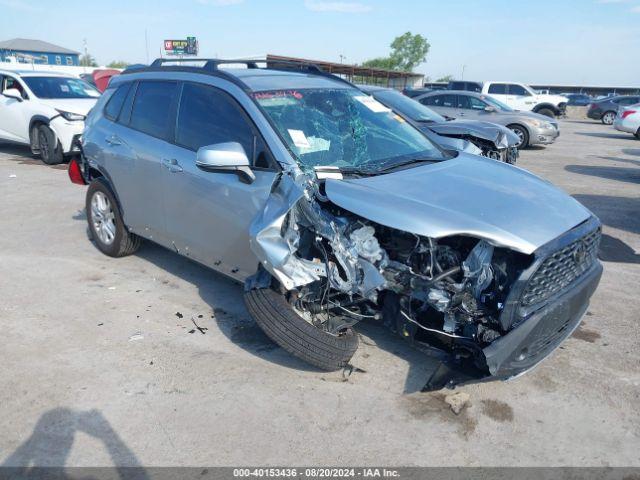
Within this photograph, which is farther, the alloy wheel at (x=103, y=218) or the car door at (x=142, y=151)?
the alloy wheel at (x=103, y=218)

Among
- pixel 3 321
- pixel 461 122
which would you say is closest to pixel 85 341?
pixel 3 321

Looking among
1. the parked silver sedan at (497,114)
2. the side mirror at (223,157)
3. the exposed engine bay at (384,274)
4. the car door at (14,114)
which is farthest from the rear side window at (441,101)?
the exposed engine bay at (384,274)

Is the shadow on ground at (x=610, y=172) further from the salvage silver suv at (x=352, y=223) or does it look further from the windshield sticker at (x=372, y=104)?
the salvage silver suv at (x=352, y=223)

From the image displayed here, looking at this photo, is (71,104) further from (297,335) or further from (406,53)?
(406,53)

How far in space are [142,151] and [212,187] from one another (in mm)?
1096

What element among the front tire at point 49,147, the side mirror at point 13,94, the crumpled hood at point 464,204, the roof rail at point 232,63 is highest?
the roof rail at point 232,63

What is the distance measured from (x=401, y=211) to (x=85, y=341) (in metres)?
2.58

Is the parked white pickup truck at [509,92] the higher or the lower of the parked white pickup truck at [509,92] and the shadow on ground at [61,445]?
the higher

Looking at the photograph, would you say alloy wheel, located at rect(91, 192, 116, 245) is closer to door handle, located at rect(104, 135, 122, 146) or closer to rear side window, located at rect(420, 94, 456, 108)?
door handle, located at rect(104, 135, 122, 146)

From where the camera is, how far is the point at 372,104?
15.2ft

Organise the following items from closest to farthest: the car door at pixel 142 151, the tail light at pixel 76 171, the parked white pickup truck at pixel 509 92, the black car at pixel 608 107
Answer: the car door at pixel 142 151
the tail light at pixel 76 171
the parked white pickup truck at pixel 509 92
the black car at pixel 608 107

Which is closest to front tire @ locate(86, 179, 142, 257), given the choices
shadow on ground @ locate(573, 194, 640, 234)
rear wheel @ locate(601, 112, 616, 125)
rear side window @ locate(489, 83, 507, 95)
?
shadow on ground @ locate(573, 194, 640, 234)

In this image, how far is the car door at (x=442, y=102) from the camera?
1509 cm

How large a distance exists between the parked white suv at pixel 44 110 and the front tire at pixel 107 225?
526 cm
